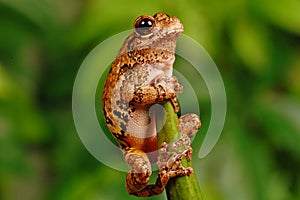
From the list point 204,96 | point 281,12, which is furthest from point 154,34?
point 281,12

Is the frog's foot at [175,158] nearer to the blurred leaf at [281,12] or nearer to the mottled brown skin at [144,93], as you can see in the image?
the mottled brown skin at [144,93]

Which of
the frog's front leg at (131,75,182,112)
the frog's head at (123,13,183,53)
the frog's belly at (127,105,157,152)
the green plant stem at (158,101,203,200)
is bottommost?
the green plant stem at (158,101,203,200)

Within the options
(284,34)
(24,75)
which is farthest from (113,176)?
(24,75)

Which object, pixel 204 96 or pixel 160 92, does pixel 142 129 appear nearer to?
pixel 160 92

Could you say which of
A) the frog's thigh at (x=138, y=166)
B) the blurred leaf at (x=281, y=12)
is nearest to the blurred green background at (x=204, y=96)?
the blurred leaf at (x=281, y=12)

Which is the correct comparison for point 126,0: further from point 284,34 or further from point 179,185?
point 179,185

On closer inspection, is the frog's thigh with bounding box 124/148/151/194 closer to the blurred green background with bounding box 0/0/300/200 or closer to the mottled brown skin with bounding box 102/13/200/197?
the mottled brown skin with bounding box 102/13/200/197

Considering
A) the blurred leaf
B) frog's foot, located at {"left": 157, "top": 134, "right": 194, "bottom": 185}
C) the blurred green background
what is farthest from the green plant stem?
the blurred leaf
